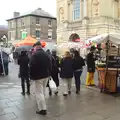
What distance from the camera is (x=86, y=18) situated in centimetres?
4122

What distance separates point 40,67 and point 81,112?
1661 millimetres

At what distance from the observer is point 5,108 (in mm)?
7910

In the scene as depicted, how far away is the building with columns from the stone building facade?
15.4 meters

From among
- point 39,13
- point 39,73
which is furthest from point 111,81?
point 39,13

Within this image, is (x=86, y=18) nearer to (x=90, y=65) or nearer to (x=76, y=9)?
(x=76, y=9)

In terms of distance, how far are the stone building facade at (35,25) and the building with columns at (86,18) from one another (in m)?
15.4

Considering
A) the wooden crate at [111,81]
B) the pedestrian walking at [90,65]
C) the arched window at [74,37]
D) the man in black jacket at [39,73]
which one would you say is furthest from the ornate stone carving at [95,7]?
the man in black jacket at [39,73]

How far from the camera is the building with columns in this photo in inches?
1572

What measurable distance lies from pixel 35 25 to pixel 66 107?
55151 mm

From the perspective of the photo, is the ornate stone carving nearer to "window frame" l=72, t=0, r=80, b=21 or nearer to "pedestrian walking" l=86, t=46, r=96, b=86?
"window frame" l=72, t=0, r=80, b=21

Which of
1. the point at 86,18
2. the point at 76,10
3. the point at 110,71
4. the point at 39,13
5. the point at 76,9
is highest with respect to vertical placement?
the point at 39,13

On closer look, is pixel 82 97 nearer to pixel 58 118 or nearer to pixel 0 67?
pixel 58 118

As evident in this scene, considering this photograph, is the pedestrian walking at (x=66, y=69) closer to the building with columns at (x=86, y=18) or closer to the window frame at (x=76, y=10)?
the building with columns at (x=86, y=18)

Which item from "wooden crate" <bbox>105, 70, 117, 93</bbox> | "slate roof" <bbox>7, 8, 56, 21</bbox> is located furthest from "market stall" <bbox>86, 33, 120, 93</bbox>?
"slate roof" <bbox>7, 8, 56, 21</bbox>
